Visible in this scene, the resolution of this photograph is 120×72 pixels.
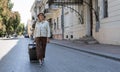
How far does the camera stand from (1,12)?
69188 millimetres

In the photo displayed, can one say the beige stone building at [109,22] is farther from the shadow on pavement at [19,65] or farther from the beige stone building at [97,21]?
the shadow on pavement at [19,65]

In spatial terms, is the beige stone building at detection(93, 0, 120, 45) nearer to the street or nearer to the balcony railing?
the balcony railing

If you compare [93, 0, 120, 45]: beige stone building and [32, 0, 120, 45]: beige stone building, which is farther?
[32, 0, 120, 45]: beige stone building

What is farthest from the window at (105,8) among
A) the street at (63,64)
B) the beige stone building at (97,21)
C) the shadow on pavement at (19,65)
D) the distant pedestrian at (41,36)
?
the distant pedestrian at (41,36)

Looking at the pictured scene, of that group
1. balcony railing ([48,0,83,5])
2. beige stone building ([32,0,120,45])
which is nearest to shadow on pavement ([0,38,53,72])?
beige stone building ([32,0,120,45])

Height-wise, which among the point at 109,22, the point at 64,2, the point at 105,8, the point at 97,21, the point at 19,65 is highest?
the point at 64,2

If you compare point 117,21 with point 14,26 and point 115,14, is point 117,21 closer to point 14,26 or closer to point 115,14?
point 115,14

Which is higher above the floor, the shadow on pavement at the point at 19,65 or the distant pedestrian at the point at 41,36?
the distant pedestrian at the point at 41,36

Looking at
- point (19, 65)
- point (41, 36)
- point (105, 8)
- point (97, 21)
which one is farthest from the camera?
point (97, 21)

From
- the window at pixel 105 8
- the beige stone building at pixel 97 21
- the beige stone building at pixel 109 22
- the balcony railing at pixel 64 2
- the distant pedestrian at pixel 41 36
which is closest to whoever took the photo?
the distant pedestrian at pixel 41 36

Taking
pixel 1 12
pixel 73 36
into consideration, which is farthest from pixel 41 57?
pixel 1 12

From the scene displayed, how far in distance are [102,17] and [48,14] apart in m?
42.2

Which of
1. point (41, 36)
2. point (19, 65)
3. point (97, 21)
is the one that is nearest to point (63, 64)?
point (41, 36)

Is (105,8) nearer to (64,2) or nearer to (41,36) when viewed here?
(64,2)
